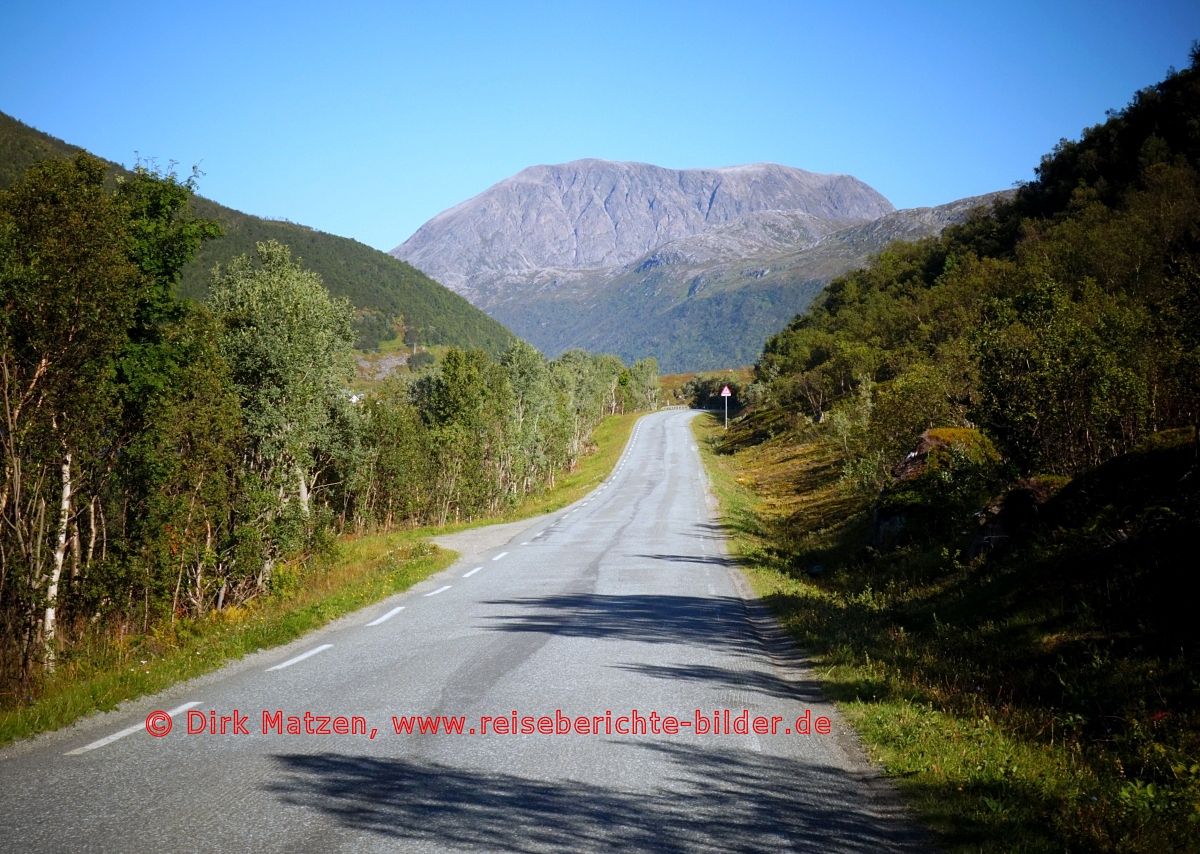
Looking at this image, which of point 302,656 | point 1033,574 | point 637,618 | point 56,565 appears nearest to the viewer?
point 302,656

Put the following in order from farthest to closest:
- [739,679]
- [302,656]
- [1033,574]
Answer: [1033,574], [302,656], [739,679]

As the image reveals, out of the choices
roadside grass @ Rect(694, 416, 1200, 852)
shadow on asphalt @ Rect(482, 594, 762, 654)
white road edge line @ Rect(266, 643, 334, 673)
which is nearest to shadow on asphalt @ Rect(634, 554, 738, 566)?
roadside grass @ Rect(694, 416, 1200, 852)

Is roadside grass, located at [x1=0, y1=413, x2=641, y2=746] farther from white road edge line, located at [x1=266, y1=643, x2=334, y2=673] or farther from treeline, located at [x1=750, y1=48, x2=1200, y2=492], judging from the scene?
treeline, located at [x1=750, y1=48, x2=1200, y2=492]

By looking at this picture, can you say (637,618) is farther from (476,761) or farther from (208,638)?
(476,761)

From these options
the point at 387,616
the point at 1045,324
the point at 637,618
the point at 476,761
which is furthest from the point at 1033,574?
the point at 1045,324

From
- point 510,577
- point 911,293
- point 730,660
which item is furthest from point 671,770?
point 911,293

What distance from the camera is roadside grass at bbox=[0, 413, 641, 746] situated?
6746 millimetres

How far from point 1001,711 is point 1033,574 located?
4.01 metres

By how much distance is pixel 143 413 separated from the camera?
19.1 m

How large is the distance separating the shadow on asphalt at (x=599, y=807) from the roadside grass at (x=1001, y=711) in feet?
2.09

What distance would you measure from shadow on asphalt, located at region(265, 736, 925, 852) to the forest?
0.73 metres

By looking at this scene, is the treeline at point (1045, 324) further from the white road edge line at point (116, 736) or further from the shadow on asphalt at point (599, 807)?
the white road edge line at point (116, 736)

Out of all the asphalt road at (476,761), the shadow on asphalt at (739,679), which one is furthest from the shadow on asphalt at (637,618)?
the shadow on asphalt at (739,679)

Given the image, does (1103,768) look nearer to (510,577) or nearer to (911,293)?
(510,577)
